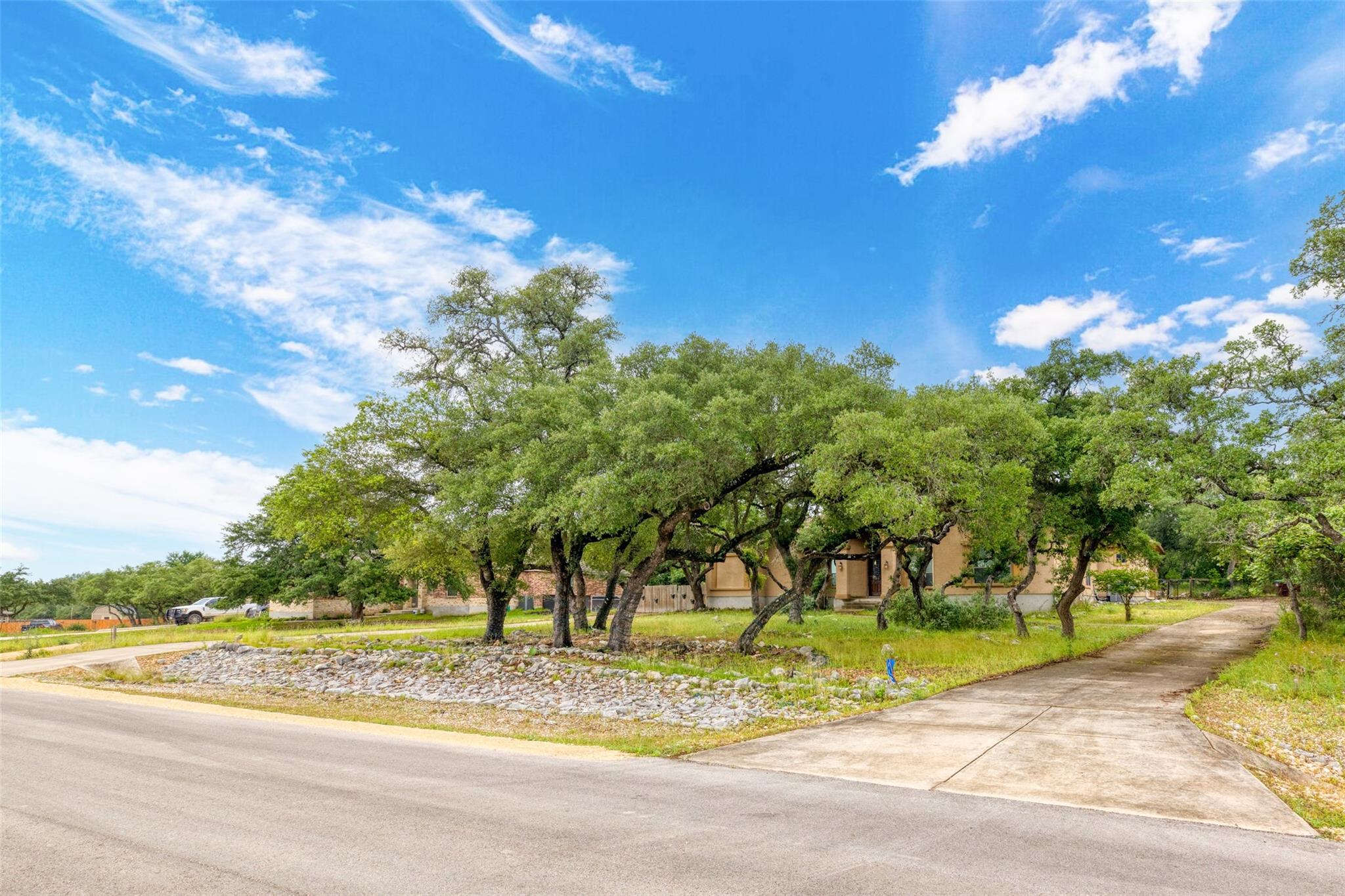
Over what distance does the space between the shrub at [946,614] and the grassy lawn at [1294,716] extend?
36.2 feet

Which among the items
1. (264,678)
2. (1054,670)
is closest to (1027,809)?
(1054,670)

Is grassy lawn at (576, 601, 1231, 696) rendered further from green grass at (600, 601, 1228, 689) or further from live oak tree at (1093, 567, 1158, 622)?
live oak tree at (1093, 567, 1158, 622)

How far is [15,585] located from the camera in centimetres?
7175

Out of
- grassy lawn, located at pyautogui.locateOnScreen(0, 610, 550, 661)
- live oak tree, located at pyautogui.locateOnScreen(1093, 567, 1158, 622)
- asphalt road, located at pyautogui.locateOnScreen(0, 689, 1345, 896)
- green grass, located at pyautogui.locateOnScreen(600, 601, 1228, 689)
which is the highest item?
live oak tree, located at pyautogui.locateOnScreen(1093, 567, 1158, 622)

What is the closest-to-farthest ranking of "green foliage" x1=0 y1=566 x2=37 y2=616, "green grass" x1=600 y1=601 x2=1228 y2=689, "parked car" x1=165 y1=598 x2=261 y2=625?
"green grass" x1=600 y1=601 x2=1228 y2=689 < "parked car" x1=165 y1=598 x2=261 y2=625 < "green foliage" x1=0 y1=566 x2=37 y2=616

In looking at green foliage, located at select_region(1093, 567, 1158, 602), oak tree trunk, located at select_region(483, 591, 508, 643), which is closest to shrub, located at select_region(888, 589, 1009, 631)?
green foliage, located at select_region(1093, 567, 1158, 602)

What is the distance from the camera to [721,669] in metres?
18.9

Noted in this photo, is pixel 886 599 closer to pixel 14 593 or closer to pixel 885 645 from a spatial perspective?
pixel 885 645

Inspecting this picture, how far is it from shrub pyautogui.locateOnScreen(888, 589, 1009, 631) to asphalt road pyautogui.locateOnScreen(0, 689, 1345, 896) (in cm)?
2467

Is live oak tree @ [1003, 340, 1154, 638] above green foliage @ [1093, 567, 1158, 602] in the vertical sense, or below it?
above

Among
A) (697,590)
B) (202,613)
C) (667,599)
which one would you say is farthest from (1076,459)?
(202,613)

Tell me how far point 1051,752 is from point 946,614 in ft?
→ 75.6

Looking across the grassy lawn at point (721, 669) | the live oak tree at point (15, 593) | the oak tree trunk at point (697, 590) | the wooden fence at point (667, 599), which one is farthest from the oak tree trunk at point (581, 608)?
the live oak tree at point (15, 593)

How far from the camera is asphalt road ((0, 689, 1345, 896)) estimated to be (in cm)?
529
